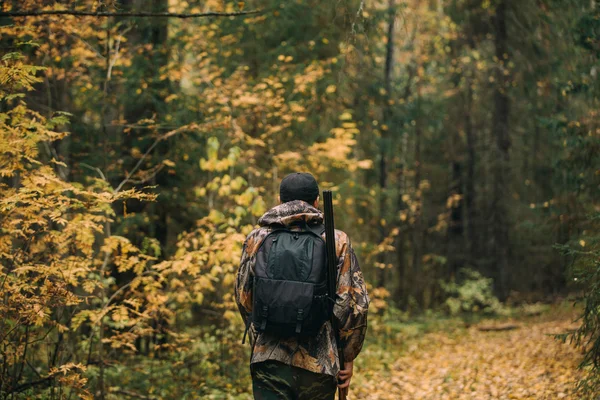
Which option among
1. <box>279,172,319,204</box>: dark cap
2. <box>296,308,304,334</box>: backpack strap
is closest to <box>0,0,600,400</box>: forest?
<box>279,172,319,204</box>: dark cap

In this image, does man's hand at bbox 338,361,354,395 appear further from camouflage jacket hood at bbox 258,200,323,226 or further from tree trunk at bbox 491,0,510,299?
tree trunk at bbox 491,0,510,299

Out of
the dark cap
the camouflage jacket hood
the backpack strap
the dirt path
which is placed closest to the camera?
the backpack strap

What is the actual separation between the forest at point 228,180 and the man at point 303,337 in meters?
1.48

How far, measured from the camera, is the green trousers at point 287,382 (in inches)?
132

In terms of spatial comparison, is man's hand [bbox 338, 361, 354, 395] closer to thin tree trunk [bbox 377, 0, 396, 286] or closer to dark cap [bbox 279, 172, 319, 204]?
dark cap [bbox 279, 172, 319, 204]

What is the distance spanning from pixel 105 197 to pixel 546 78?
13090mm

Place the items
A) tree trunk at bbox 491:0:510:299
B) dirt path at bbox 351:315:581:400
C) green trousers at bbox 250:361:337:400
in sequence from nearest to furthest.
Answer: green trousers at bbox 250:361:337:400 → dirt path at bbox 351:315:581:400 → tree trunk at bbox 491:0:510:299

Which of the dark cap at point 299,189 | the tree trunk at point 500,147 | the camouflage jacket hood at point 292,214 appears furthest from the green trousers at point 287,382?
the tree trunk at point 500,147

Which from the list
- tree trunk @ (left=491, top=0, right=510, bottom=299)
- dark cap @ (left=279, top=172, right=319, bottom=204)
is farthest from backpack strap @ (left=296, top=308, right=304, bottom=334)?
tree trunk @ (left=491, top=0, right=510, bottom=299)

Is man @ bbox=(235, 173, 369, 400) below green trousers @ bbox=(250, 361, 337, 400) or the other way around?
the other way around

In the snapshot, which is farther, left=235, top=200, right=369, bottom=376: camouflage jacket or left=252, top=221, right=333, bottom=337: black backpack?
left=235, top=200, right=369, bottom=376: camouflage jacket

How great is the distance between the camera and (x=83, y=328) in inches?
331

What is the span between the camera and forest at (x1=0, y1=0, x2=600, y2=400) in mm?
5266

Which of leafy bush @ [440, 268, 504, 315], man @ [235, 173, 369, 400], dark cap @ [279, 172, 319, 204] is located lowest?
leafy bush @ [440, 268, 504, 315]
